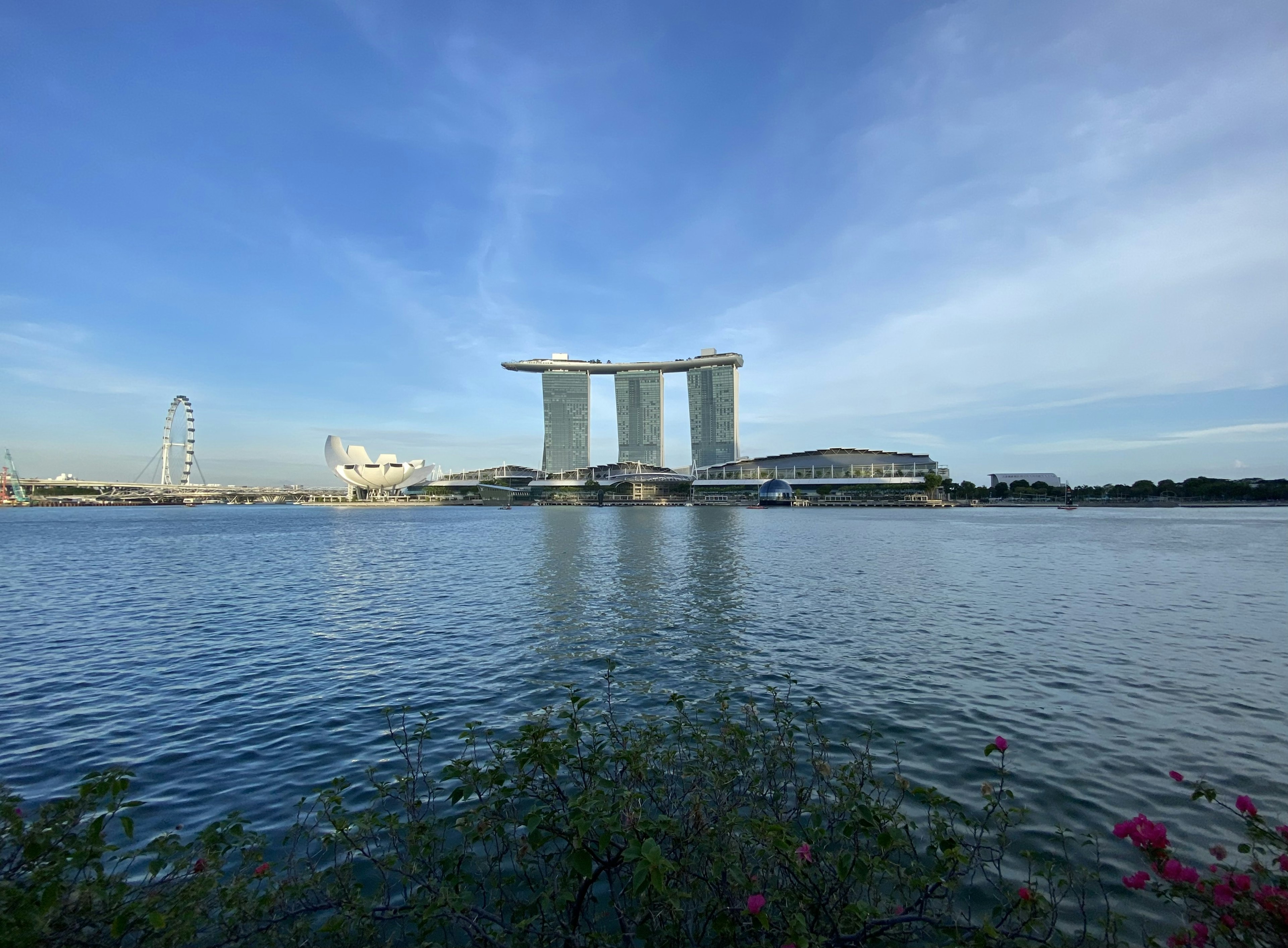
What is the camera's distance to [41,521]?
97812 mm

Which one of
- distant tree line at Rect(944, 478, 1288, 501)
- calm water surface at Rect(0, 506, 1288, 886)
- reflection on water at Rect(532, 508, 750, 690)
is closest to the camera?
calm water surface at Rect(0, 506, 1288, 886)

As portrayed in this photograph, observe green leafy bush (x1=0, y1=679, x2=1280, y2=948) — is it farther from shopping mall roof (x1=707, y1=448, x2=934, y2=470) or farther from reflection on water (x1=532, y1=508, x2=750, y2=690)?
shopping mall roof (x1=707, y1=448, x2=934, y2=470)

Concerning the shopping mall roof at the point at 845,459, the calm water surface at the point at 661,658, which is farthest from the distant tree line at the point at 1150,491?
the calm water surface at the point at 661,658

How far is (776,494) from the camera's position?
155 m

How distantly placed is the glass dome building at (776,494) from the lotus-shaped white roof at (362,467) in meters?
120

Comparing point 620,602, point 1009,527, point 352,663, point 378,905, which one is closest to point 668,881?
point 378,905

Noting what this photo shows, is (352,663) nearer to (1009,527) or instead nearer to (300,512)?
(1009,527)

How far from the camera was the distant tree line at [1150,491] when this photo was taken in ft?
503

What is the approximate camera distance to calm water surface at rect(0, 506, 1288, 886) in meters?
9.15

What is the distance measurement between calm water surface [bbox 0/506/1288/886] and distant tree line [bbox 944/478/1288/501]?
161 meters

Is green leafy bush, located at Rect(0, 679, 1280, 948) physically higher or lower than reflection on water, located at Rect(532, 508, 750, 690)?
higher

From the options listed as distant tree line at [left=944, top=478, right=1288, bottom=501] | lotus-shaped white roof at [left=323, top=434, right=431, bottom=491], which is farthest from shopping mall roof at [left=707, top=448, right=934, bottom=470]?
lotus-shaped white roof at [left=323, top=434, right=431, bottom=491]

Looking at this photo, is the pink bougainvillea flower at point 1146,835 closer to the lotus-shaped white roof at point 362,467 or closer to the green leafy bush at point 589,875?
the green leafy bush at point 589,875

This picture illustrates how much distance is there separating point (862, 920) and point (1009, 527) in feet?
283
